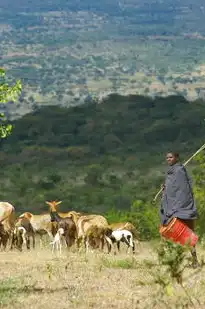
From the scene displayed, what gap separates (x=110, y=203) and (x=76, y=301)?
66.3m

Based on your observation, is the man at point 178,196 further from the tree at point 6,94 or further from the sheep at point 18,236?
the sheep at point 18,236

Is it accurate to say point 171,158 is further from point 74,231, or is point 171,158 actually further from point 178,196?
point 74,231

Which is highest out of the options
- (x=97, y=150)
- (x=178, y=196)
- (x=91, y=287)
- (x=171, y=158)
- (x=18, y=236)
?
(x=97, y=150)

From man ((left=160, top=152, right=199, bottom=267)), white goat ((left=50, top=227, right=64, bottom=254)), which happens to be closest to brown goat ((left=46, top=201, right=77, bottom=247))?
white goat ((left=50, top=227, right=64, bottom=254))

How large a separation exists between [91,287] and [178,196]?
7.91ft

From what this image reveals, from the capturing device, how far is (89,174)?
97750 millimetres

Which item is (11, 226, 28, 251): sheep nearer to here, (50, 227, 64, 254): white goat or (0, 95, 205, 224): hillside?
(50, 227, 64, 254): white goat

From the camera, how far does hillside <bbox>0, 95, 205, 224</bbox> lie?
8250cm

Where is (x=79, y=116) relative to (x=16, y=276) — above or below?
above

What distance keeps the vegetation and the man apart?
82.9 ft

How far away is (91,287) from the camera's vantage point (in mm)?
11078

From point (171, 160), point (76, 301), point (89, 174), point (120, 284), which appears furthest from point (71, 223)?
point (89, 174)

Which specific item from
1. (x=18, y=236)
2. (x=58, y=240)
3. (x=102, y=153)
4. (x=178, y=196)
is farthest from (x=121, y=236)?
(x=102, y=153)

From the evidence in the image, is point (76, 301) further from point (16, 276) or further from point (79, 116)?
point (79, 116)
